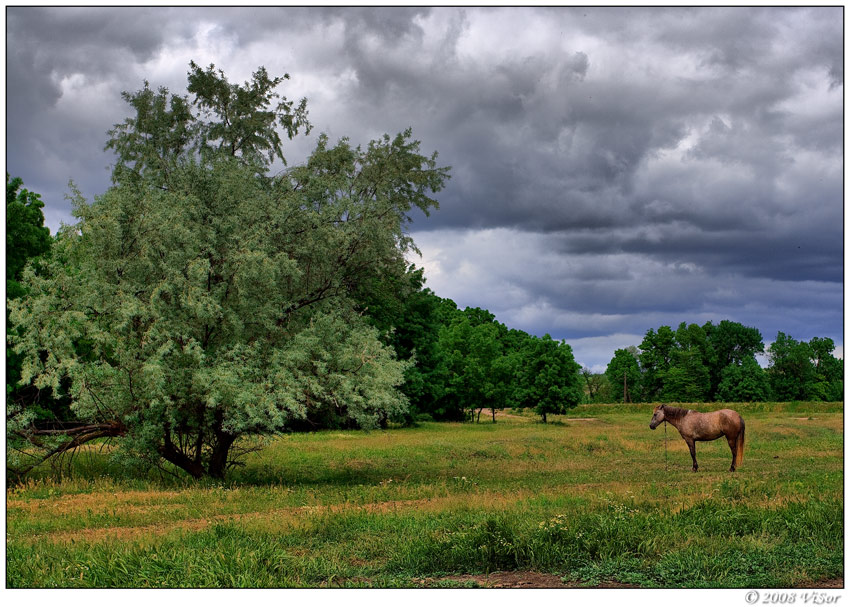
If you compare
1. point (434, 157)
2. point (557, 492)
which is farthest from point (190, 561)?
point (434, 157)

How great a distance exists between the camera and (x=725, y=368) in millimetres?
97812

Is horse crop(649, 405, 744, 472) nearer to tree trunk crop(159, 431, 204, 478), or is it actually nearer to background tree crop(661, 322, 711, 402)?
tree trunk crop(159, 431, 204, 478)

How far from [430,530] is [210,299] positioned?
10.2 metres

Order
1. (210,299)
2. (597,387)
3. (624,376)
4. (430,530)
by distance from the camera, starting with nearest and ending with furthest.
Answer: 1. (430,530)
2. (210,299)
3. (624,376)
4. (597,387)

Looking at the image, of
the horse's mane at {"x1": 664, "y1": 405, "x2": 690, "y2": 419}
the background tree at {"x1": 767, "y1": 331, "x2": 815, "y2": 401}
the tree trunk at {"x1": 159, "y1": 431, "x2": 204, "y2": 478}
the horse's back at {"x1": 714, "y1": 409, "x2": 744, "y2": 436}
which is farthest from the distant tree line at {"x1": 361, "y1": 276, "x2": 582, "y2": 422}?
the background tree at {"x1": 767, "y1": 331, "x2": 815, "y2": 401}

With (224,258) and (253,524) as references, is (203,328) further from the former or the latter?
(253,524)

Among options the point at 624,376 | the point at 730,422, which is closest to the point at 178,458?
the point at 730,422

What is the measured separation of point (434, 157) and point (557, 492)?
1292 cm

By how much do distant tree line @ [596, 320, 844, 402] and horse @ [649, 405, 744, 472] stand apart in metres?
77.7

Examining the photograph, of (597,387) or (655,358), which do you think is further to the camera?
(597,387)

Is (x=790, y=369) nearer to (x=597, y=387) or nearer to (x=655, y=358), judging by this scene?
(x=655, y=358)

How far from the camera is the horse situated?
24.3m

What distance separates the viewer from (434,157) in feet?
81.9

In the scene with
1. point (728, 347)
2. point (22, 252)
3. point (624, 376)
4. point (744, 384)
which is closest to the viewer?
point (22, 252)
